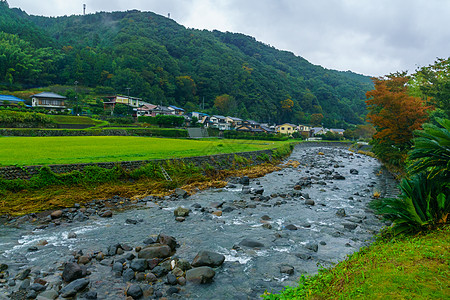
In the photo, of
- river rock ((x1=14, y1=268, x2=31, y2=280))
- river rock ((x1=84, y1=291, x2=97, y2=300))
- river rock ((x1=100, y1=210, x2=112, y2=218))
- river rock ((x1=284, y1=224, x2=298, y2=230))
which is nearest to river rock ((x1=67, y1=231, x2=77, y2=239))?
river rock ((x1=100, y1=210, x2=112, y2=218))

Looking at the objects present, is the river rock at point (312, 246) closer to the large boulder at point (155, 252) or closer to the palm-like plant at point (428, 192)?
the palm-like plant at point (428, 192)

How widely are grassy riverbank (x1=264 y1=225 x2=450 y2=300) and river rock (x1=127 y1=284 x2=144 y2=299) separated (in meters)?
3.08

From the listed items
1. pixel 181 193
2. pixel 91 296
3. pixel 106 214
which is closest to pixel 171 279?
pixel 91 296

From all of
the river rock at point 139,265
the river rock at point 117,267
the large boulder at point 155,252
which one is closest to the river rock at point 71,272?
the river rock at point 117,267

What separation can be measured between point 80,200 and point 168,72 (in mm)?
110156

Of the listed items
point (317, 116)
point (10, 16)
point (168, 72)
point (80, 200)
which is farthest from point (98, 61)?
point (80, 200)

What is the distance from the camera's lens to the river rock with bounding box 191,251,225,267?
7941mm

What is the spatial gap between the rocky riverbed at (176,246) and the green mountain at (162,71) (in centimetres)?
9234

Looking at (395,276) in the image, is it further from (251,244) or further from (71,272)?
(71,272)

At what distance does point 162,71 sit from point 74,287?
371ft

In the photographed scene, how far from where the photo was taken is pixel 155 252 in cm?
838

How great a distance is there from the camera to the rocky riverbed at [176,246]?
6.88 m

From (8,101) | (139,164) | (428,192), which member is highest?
(8,101)

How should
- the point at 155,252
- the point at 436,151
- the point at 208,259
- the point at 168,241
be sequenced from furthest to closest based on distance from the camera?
the point at 168,241 → the point at 155,252 → the point at 208,259 → the point at 436,151
